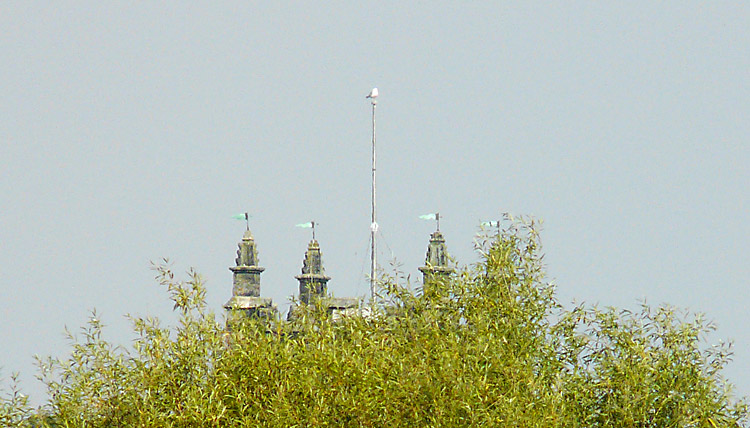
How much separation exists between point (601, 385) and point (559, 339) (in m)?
1.49

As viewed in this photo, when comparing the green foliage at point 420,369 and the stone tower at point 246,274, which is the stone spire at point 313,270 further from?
the green foliage at point 420,369

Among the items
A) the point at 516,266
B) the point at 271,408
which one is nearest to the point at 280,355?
the point at 271,408

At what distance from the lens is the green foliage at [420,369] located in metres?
19.8

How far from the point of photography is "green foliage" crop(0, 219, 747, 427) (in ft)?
65.1

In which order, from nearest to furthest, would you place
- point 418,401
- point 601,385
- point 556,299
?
point 418,401 → point 601,385 → point 556,299

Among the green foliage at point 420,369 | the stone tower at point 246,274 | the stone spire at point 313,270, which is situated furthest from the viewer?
A: the stone tower at point 246,274

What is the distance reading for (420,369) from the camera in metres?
19.9

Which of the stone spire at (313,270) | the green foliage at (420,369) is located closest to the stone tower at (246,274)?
the stone spire at (313,270)

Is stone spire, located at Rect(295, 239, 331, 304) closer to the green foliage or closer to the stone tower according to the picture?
the stone tower

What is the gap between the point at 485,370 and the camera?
68.1 feet

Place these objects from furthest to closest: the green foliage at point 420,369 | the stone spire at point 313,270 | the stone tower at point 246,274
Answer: the stone tower at point 246,274, the stone spire at point 313,270, the green foliage at point 420,369

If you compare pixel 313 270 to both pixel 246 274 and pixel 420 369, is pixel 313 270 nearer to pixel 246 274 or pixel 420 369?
pixel 246 274

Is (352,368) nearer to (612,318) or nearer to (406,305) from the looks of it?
(406,305)

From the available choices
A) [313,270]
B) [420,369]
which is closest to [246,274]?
[313,270]
